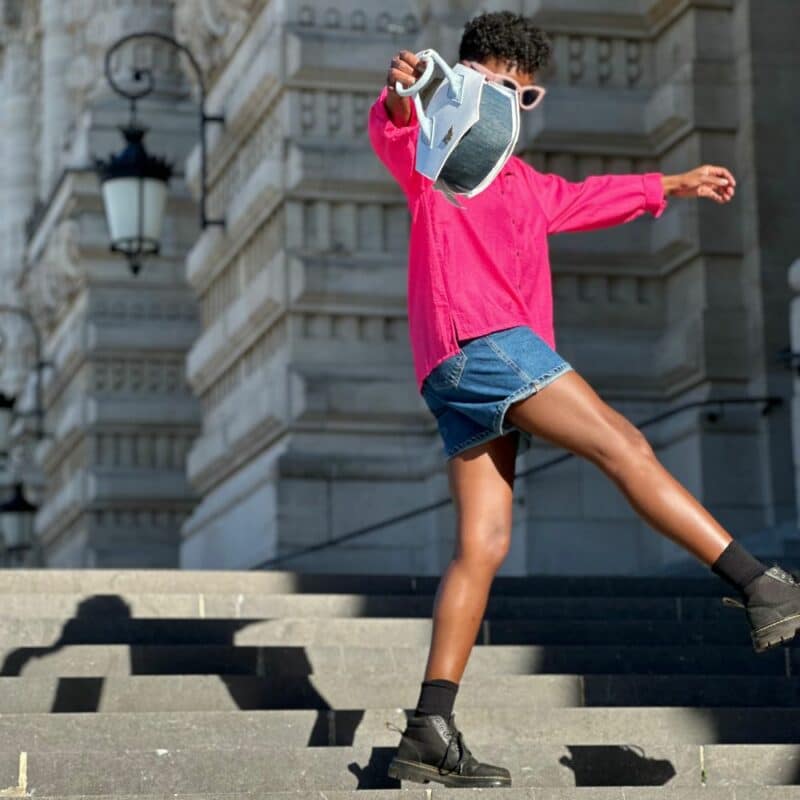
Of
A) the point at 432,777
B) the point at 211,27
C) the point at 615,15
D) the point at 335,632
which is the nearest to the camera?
the point at 432,777

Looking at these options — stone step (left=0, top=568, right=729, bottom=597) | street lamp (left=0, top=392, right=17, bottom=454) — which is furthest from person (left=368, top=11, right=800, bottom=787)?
street lamp (left=0, top=392, right=17, bottom=454)

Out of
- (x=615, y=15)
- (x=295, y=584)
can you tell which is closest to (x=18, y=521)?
(x=615, y=15)

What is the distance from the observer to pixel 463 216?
7344 mm

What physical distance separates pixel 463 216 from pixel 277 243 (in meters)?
9.75

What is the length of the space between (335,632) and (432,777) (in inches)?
109

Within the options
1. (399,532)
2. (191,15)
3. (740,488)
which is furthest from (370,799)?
(191,15)

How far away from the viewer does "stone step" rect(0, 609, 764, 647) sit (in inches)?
376

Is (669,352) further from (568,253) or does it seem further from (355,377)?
(355,377)

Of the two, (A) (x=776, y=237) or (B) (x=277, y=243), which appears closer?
(A) (x=776, y=237)

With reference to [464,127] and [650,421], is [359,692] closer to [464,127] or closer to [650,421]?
[464,127]

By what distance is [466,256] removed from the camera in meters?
7.31

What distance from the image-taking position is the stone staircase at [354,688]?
24.4 ft

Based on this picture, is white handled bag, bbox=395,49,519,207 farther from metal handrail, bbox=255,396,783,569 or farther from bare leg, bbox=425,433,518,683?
metal handrail, bbox=255,396,783,569

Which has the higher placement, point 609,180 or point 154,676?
point 609,180
